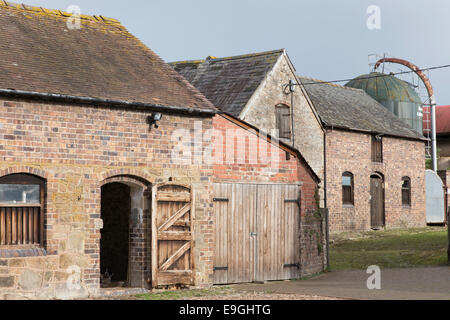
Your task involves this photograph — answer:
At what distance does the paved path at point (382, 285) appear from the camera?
1372 cm

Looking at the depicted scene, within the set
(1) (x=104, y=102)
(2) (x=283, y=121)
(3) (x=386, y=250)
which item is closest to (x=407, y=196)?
(2) (x=283, y=121)

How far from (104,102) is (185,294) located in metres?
4.18

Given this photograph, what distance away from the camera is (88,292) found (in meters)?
13.8

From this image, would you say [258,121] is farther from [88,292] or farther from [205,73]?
[88,292]

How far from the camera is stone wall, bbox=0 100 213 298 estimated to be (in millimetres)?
13047

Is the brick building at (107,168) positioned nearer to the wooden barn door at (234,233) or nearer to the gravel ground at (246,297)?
the wooden barn door at (234,233)

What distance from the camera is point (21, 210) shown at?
13336mm

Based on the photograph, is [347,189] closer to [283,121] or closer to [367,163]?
[367,163]

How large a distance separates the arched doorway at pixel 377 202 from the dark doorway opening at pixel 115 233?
1794 centimetres

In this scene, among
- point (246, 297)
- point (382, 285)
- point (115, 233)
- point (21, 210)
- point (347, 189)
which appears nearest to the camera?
point (21, 210)

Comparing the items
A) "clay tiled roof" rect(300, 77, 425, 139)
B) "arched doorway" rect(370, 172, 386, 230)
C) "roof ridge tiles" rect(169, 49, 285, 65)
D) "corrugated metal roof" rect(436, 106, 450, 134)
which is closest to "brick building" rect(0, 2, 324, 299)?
"roof ridge tiles" rect(169, 49, 285, 65)

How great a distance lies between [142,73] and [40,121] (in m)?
3.38

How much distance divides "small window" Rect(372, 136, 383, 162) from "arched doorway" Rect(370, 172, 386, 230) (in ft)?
2.31

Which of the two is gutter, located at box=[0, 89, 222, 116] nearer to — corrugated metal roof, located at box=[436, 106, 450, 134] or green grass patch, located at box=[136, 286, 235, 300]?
green grass patch, located at box=[136, 286, 235, 300]
